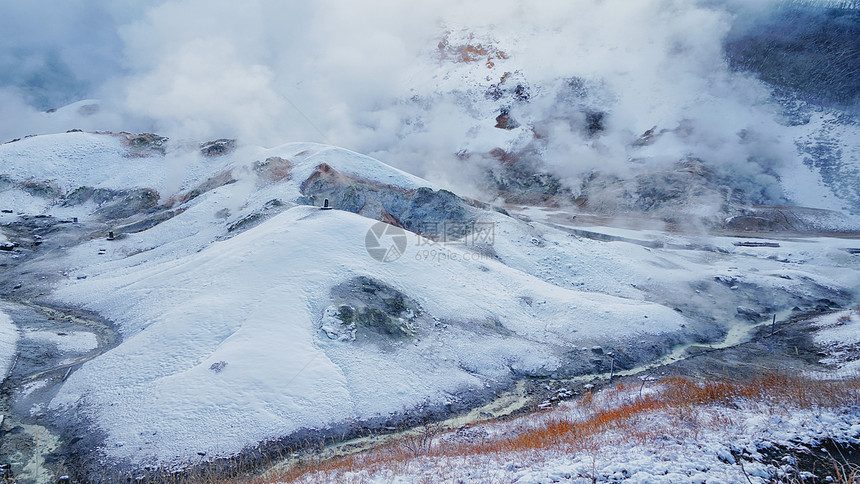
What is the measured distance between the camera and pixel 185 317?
1628 centimetres

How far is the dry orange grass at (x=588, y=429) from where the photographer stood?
8.02m

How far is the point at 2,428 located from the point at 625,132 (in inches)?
3189

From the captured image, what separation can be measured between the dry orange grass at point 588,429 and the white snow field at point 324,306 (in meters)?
3.14

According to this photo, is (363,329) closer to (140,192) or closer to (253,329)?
(253,329)

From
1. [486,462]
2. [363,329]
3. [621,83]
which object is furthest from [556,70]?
[486,462]

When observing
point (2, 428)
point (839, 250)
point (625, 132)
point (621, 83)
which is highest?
point (621, 83)

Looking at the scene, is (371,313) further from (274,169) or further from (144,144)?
(144,144)

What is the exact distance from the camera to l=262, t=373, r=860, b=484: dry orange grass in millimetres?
8016

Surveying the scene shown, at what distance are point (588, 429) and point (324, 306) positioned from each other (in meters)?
11.4

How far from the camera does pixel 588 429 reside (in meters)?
9.65

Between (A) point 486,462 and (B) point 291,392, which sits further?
(B) point 291,392

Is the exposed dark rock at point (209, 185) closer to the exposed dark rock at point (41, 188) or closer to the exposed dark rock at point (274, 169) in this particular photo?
the exposed dark rock at point (274, 169)

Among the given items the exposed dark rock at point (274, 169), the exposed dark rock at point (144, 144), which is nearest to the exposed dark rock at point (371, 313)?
the exposed dark rock at point (274, 169)

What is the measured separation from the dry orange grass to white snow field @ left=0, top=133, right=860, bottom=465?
3135 mm
